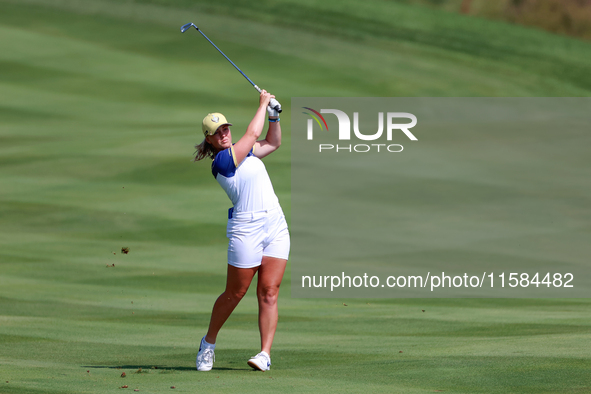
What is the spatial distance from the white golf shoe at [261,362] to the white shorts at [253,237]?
Result: 0.57 m

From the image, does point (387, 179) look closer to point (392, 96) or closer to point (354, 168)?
point (354, 168)

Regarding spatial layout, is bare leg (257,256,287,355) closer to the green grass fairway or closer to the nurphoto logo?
the green grass fairway

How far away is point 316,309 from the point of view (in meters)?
8.54

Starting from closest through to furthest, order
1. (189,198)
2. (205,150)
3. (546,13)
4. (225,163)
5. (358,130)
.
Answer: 1. (225,163)
2. (205,150)
3. (189,198)
4. (358,130)
5. (546,13)

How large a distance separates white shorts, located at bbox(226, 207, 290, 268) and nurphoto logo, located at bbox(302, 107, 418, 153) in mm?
8761

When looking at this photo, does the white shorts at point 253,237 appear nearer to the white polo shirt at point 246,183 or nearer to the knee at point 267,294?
the white polo shirt at point 246,183

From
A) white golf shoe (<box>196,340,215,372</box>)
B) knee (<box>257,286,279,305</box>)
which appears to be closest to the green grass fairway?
white golf shoe (<box>196,340,215,372</box>)

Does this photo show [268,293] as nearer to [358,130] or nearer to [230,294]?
[230,294]

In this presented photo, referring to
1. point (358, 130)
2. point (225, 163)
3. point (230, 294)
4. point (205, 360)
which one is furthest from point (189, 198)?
point (225, 163)

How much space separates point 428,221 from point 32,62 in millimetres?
8583

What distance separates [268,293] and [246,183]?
0.74 metres

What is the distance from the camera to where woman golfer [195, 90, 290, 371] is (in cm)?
515

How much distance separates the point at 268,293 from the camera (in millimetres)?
5348

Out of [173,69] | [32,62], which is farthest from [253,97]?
[32,62]
